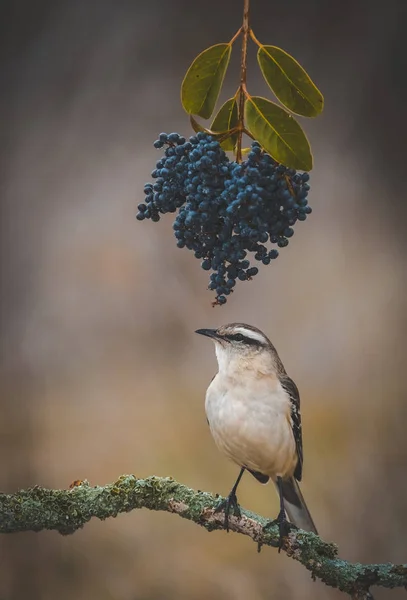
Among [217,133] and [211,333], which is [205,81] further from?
[211,333]

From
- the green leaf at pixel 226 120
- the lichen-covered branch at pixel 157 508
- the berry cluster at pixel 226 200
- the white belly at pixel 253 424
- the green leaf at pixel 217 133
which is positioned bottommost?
the lichen-covered branch at pixel 157 508

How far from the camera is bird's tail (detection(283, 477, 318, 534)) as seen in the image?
146cm

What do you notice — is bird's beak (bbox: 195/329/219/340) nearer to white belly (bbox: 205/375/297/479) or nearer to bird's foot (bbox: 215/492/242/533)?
white belly (bbox: 205/375/297/479)

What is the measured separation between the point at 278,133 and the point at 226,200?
0.37 ft

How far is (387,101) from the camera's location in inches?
94.3

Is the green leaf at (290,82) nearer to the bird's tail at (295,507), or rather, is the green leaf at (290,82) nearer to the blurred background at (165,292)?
the bird's tail at (295,507)

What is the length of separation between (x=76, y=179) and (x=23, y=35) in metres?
0.48

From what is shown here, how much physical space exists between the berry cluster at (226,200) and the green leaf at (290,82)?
3.3 inches

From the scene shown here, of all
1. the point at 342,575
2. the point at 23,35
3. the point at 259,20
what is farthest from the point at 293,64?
the point at 23,35

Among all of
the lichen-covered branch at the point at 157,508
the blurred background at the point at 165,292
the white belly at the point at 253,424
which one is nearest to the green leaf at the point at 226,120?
the white belly at the point at 253,424

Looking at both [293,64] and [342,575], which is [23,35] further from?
[342,575]

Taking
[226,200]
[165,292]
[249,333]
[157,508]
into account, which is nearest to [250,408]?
[249,333]

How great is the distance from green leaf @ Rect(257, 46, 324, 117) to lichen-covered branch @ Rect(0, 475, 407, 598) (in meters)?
0.64

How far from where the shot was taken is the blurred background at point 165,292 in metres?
2.30
